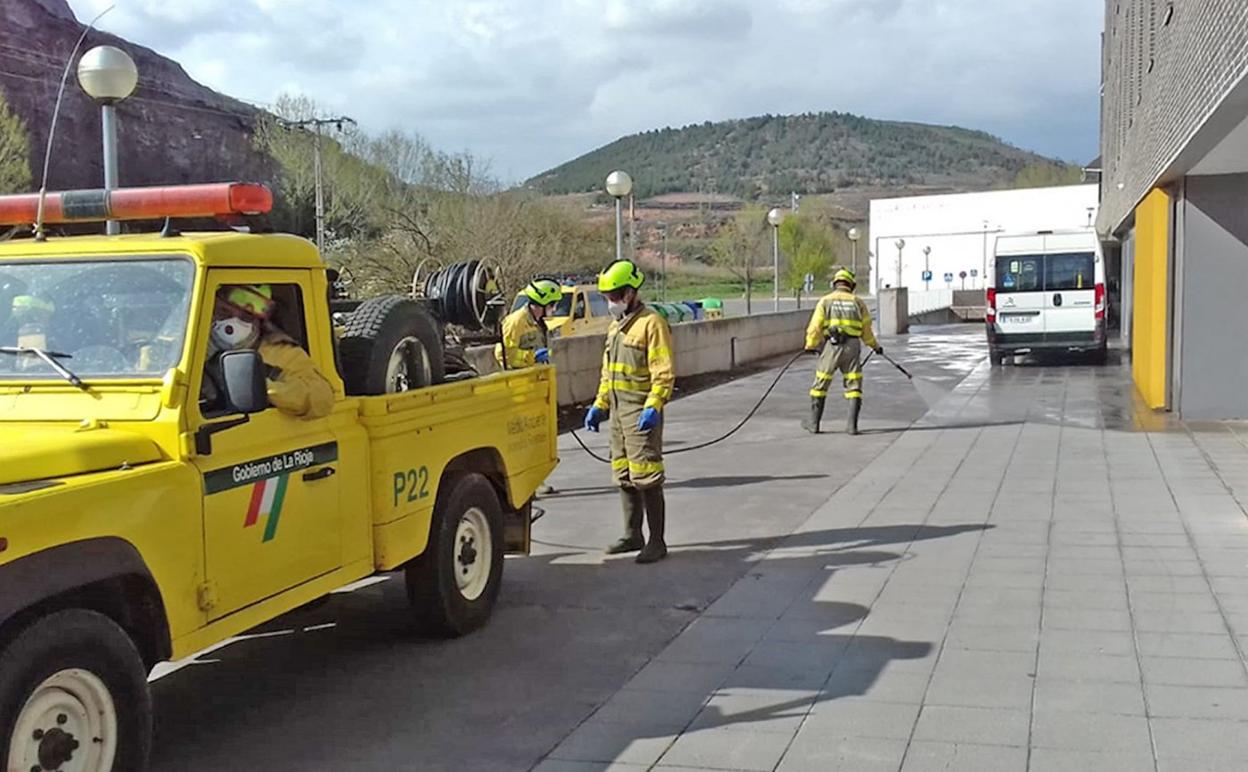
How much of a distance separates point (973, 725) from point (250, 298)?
3355 mm

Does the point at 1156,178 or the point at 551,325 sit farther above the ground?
the point at 1156,178

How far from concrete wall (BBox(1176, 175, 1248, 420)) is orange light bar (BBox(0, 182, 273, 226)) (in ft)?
38.6

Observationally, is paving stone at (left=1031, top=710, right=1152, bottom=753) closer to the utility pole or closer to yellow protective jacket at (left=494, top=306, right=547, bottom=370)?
yellow protective jacket at (left=494, top=306, right=547, bottom=370)

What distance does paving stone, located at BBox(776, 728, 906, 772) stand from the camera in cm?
431

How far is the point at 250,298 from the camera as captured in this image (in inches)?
186

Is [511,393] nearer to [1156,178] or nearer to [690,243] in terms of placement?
[1156,178]

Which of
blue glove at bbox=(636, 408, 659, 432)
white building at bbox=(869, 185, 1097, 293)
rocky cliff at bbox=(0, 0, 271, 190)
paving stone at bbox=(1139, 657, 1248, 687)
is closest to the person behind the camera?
paving stone at bbox=(1139, 657, 1248, 687)

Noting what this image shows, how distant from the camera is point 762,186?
19275cm

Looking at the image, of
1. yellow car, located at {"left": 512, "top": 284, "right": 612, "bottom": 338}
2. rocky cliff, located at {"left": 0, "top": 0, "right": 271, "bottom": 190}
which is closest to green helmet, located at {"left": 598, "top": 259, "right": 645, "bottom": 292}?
yellow car, located at {"left": 512, "top": 284, "right": 612, "bottom": 338}

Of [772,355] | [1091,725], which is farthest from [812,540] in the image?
[772,355]

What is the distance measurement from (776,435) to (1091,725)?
9.10 m

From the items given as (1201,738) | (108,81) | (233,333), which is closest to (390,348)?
(233,333)

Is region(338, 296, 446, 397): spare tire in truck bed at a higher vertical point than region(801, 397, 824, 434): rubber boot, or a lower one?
higher

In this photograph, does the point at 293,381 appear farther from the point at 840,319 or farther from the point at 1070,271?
the point at 1070,271
